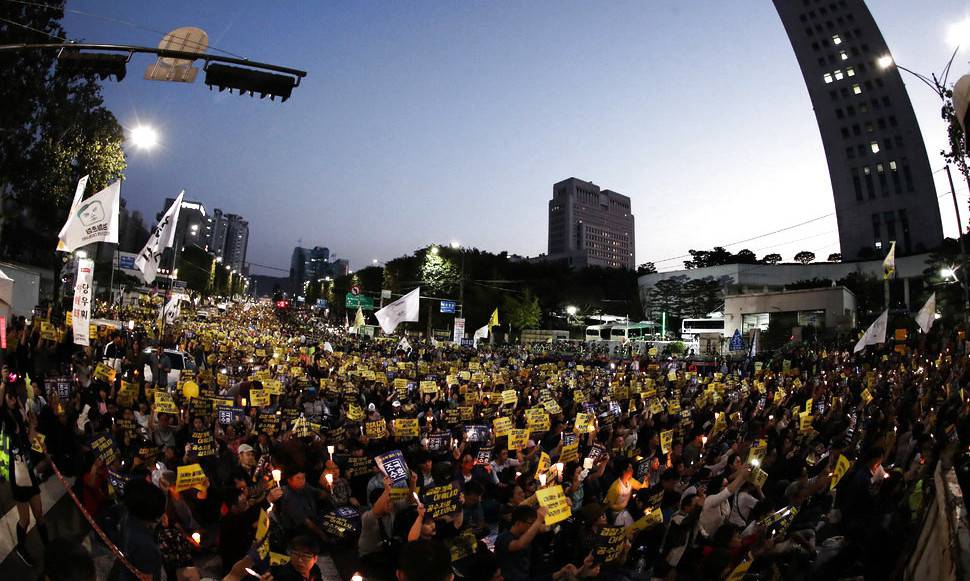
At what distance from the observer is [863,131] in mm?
77312

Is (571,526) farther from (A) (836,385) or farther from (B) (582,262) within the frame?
(B) (582,262)

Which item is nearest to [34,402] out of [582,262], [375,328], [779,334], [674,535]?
[674,535]

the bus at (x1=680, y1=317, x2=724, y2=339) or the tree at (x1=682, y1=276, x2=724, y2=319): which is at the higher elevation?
the tree at (x1=682, y1=276, x2=724, y2=319)

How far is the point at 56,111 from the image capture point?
22.5m

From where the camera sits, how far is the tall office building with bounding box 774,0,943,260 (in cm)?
7231

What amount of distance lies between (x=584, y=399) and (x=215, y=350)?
63.3 ft

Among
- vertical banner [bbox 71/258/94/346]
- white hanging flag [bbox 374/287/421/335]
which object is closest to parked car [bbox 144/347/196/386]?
white hanging flag [bbox 374/287/421/335]

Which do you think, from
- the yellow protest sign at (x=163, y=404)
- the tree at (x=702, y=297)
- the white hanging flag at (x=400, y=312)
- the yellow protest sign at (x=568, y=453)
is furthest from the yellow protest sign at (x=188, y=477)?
the tree at (x=702, y=297)

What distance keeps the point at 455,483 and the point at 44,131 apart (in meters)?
25.8

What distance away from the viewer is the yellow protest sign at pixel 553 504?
521 cm

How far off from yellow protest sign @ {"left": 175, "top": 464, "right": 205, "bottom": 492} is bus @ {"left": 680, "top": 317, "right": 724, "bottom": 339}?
73.1 m

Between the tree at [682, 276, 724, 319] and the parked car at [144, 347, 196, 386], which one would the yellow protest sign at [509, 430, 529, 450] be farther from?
the tree at [682, 276, 724, 319]

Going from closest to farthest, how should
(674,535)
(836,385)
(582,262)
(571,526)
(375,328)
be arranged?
(571,526)
(674,535)
(836,385)
(375,328)
(582,262)

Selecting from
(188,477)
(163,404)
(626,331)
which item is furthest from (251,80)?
(626,331)
